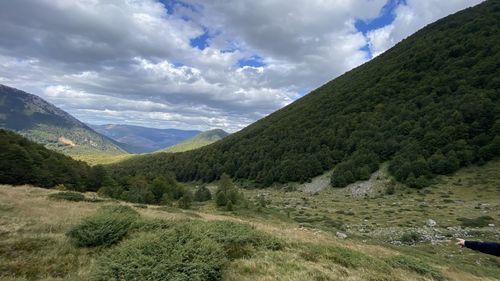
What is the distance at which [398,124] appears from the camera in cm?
9506

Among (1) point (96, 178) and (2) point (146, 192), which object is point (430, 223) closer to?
(2) point (146, 192)

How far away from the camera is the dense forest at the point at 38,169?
5050 centimetres

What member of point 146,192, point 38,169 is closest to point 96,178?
point 38,169

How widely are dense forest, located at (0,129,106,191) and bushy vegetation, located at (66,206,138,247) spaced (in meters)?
48.7

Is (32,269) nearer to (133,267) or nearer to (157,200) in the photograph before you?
(133,267)

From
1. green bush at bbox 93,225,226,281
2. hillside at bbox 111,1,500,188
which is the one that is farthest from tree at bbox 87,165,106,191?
green bush at bbox 93,225,226,281

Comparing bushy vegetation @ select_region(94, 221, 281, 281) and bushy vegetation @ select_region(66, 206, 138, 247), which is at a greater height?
bushy vegetation @ select_region(94, 221, 281, 281)

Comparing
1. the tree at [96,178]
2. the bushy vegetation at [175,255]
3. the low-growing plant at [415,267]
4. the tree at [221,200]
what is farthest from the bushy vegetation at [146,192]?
the low-growing plant at [415,267]

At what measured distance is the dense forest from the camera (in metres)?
50.5

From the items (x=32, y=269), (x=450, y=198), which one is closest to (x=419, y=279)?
(x=32, y=269)

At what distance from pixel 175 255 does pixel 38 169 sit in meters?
56.9

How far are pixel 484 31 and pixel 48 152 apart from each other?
480 feet

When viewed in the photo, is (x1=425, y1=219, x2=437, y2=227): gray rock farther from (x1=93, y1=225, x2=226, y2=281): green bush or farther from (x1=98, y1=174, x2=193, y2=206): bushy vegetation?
(x1=93, y1=225, x2=226, y2=281): green bush

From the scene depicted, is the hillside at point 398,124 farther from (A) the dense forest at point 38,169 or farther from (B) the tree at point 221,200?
(B) the tree at point 221,200
